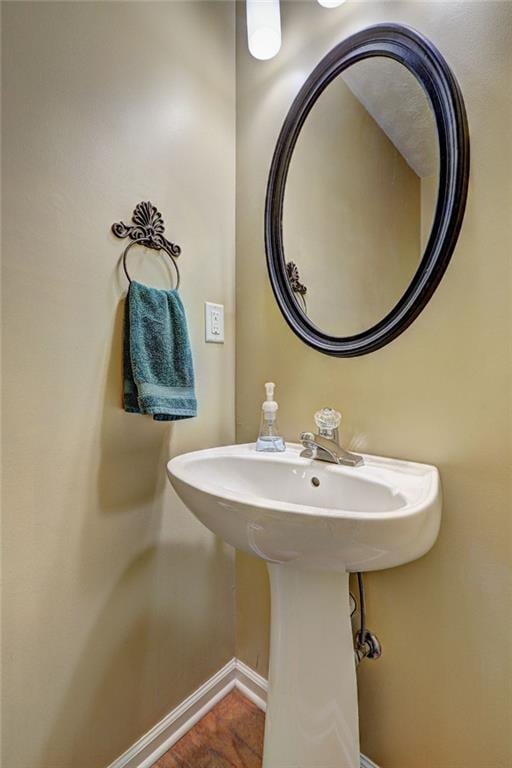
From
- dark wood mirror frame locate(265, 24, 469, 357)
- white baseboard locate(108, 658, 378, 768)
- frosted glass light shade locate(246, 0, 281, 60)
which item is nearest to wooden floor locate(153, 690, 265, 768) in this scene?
white baseboard locate(108, 658, 378, 768)

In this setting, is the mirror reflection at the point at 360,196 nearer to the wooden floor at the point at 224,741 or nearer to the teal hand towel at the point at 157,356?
the teal hand towel at the point at 157,356

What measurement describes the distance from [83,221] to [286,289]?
55cm

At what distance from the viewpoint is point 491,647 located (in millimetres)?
705

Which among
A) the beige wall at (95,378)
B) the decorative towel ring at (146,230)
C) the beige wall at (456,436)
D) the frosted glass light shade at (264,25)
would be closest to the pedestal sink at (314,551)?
the beige wall at (456,436)

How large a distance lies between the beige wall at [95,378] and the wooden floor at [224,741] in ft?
0.38

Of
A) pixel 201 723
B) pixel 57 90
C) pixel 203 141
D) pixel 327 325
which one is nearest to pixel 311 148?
pixel 203 141

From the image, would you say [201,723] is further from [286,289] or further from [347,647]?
[286,289]

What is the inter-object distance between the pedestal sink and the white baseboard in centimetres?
32

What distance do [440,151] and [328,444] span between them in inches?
26.8

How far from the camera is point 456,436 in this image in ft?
2.45

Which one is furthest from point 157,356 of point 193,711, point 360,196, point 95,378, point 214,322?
point 193,711

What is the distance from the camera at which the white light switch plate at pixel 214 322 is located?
1.11 metres

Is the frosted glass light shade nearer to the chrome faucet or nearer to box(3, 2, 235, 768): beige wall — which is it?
box(3, 2, 235, 768): beige wall

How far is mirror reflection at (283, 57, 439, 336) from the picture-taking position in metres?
0.81
